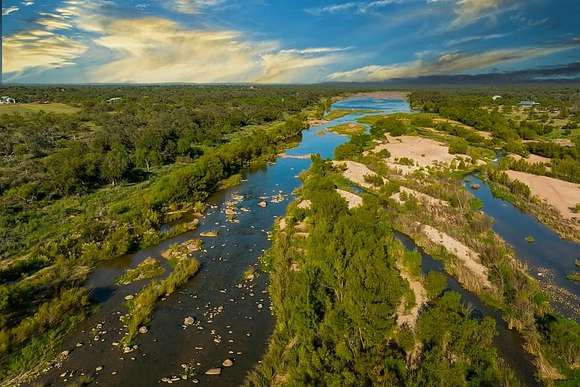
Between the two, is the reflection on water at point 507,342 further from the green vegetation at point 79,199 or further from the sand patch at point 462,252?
the green vegetation at point 79,199

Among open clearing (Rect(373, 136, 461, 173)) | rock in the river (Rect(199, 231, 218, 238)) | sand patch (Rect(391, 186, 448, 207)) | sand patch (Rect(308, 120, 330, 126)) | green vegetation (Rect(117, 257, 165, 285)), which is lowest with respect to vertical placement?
sand patch (Rect(308, 120, 330, 126))

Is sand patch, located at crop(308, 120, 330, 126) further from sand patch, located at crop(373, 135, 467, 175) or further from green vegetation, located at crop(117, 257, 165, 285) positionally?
green vegetation, located at crop(117, 257, 165, 285)

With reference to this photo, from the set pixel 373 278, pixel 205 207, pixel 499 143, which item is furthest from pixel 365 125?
pixel 373 278

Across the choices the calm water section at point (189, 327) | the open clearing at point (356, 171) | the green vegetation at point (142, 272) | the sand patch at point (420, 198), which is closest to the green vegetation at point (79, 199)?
the calm water section at point (189, 327)

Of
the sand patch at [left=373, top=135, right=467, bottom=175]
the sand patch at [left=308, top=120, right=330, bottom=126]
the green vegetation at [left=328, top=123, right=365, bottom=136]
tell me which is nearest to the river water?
the sand patch at [left=373, top=135, right=467, bottom=175]

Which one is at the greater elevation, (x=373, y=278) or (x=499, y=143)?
(x=373, y=278)

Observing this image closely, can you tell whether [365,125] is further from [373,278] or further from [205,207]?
[373,278]
